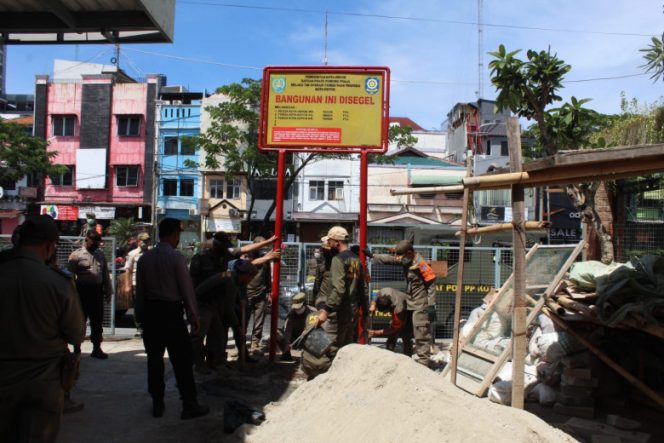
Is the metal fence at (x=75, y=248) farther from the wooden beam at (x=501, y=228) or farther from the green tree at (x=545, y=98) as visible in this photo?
the green tree at (x=545, y=98)

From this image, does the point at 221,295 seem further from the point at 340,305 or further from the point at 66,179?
the point at 66,179

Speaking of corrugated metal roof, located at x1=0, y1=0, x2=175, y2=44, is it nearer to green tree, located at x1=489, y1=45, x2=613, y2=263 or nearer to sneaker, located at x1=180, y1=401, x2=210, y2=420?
sneaker, located at x1=180, y1=401, x2=210, y2=420

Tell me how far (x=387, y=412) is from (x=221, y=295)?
2.97m

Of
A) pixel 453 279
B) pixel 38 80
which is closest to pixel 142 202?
pixel 38 80

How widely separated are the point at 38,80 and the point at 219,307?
1477 inches

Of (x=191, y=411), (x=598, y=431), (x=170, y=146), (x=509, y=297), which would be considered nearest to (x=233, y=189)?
(x=170, y=146)

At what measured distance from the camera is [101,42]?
586cm

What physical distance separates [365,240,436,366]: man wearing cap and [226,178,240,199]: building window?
29141mm

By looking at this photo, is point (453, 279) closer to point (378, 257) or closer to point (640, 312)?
point (378, 257)

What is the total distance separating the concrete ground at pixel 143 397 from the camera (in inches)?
184

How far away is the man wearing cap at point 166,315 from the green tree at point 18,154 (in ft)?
90.7

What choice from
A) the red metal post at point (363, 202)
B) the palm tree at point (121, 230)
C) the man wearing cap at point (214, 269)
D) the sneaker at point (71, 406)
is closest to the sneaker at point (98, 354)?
the man wearing cap at point (214, 269)

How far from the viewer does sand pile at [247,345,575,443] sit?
12.0 feet

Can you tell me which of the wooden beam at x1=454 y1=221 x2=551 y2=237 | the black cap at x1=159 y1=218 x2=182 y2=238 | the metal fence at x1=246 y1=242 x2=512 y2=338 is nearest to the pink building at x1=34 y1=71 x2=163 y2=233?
the metal fence at x1=246 y1=242 x2=512 y2=338
